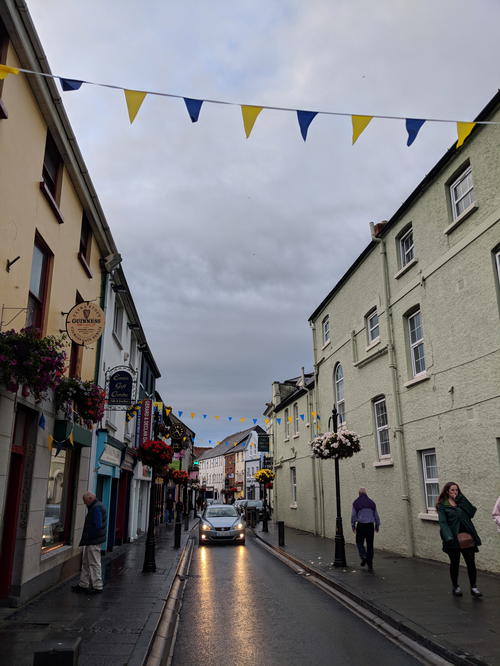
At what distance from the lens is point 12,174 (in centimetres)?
813

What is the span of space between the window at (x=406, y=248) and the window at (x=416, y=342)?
172 cm

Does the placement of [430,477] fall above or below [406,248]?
below

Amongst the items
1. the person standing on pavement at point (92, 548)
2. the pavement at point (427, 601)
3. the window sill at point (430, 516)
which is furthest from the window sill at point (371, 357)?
the person standing on pavement at point (92, 548)

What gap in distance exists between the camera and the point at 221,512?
2309cm

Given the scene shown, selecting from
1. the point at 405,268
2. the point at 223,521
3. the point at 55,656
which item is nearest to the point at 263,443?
the point at 223,521

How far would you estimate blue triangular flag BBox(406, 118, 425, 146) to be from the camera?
7746mm

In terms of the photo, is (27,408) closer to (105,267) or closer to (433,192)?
(105,267)

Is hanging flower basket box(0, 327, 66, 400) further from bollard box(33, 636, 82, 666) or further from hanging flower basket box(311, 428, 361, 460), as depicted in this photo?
hanging flower basket box(311, 428, 361, 460)

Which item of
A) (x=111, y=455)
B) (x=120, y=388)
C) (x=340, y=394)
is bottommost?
(x=111, y=455)

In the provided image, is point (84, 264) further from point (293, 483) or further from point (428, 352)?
point (293, 483)

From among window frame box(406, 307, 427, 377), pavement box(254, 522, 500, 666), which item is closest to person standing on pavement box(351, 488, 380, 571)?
pavement box(254, 522, 500, 666)

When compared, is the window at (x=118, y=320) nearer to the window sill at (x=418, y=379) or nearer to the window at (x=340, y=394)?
the window at (x=340, y=394)

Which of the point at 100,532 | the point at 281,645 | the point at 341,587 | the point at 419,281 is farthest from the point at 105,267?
the point at 281,645

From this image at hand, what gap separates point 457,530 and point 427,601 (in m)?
1.20
